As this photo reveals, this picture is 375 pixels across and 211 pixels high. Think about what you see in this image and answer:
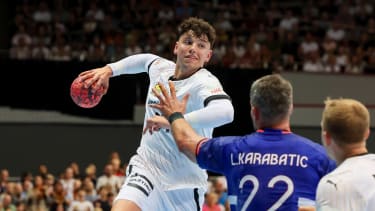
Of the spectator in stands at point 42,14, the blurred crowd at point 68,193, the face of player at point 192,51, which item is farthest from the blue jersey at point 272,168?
the spectator in stands at point 42,14

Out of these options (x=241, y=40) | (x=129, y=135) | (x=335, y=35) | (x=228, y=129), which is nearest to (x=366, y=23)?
(x=335, y=35)

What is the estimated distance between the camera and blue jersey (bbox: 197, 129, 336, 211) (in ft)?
16.7

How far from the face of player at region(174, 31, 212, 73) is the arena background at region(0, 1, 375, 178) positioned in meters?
13.4

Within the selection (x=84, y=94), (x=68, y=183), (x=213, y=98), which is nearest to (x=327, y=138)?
(x=213, y=98)

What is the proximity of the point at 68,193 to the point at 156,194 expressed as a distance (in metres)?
9.82

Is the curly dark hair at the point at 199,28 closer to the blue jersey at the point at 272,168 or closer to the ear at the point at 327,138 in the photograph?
the blue jersey at the point at 272,168

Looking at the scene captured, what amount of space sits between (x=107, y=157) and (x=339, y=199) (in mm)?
17117

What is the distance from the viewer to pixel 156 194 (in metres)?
7.75

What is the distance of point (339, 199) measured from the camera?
473 cm

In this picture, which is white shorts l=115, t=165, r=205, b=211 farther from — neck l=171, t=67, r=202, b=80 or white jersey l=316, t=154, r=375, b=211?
white jersey l=316, t=154, r=375, b=211

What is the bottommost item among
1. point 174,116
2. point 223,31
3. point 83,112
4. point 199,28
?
point 83,112

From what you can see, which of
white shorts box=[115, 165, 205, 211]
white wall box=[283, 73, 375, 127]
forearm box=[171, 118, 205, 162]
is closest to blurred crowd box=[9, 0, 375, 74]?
white wall box=[283, 73, 375, 127]

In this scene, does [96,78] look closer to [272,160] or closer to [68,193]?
[272,160]

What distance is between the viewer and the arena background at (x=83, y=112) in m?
21.3
